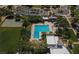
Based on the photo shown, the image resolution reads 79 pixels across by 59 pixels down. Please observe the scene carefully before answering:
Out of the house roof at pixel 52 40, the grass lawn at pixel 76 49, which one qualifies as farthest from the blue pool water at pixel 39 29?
the grass lawn at pixel 76 49

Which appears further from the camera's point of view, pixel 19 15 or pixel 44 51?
pixel 19 15

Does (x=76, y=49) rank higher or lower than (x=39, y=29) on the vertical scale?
lower

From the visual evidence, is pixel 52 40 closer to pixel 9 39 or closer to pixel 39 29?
pixel 39 29

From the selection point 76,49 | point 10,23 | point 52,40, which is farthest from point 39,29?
point 76,49

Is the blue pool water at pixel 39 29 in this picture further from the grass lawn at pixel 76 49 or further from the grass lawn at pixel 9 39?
the grass lawn at pixel 76 49

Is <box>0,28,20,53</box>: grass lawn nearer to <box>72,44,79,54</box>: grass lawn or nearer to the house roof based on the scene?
the house roof

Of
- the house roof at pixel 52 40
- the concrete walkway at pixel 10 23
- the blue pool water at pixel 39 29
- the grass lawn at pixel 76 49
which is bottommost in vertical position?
the grass lawn at pixel 76 49

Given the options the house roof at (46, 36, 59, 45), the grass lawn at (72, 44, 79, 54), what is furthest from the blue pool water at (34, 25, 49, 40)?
the grass lawn at (72, 44, 79, 54)
